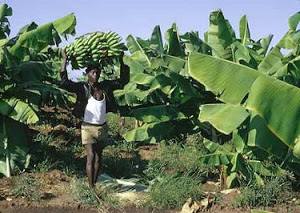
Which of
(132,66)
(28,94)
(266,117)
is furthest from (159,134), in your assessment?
(266,117)

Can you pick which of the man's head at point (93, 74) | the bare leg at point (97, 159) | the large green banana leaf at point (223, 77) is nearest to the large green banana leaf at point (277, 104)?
the large green banana leaf at point (223, 77)

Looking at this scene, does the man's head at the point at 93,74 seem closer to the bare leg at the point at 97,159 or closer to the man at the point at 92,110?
the man at the point at 92,110

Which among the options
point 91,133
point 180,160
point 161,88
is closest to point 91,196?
point 91,133

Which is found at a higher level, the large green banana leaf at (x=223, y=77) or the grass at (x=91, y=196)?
the large green banana leaf at (x=223, y=77)

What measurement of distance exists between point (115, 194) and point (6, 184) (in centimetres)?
175

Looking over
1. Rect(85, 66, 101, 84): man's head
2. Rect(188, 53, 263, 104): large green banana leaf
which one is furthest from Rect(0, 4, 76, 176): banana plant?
Rect(188, 53, 263, 104): large green banana leaf

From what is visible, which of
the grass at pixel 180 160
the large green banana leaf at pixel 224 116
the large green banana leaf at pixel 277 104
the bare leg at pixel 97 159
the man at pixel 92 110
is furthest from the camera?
the grass at pixel 180 160

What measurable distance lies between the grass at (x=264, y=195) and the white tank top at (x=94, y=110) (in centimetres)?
224

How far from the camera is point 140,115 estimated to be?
350 inches

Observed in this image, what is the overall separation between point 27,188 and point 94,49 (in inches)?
107

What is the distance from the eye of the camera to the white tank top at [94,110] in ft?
26.3

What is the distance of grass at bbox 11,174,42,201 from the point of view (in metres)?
8.25

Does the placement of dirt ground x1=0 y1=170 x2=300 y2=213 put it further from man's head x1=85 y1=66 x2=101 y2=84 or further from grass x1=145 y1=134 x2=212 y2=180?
man's head x1=85 y1=66 x2=101 y2=84

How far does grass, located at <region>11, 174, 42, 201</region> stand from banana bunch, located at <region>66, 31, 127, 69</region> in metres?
2.37
